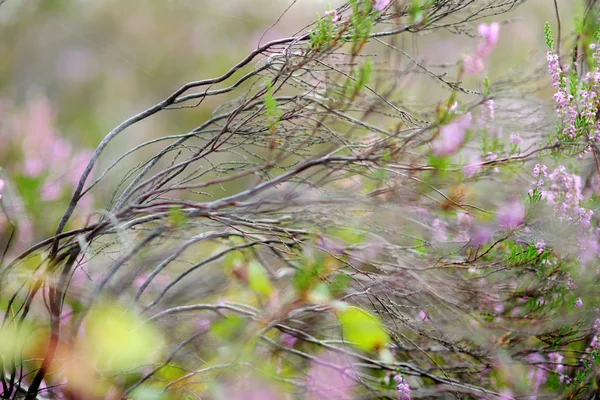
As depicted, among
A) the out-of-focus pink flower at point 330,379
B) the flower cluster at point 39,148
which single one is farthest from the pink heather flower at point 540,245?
the flower cluster at point 39,148

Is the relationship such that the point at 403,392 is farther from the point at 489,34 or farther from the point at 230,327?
the point at 489,34

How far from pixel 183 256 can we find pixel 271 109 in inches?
23.8

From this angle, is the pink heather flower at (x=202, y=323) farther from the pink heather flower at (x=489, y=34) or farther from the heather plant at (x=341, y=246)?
the pink heather flower at (x=489, y=34)

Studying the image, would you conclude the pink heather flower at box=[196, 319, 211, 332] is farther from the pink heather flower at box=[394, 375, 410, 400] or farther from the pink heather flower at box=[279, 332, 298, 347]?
the pink heather flower at box=[394, 375, 410, 400]

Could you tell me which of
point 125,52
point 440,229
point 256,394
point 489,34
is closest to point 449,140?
point 440,229

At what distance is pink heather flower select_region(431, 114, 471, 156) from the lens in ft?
3.06

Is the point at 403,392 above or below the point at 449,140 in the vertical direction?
below

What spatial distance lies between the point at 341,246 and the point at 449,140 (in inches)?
12.1

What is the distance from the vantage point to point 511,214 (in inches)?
51.2

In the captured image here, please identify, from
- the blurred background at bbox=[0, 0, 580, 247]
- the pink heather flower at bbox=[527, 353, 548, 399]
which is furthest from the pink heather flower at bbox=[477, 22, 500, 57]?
the blurred background at bbox=[0, 0, 580, 247]

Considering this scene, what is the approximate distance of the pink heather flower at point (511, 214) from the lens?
1265 millimetres

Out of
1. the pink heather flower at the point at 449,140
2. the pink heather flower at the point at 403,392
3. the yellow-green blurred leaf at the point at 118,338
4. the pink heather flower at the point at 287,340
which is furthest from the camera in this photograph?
the pink heather flower at the point at 287,340

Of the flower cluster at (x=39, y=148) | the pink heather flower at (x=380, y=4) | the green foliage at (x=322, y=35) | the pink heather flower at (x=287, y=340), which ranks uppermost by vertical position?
the flower cluster at (x=39, y=148)

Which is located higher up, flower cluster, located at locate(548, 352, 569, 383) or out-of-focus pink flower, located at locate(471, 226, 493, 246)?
out-of-focus pink flower, located at locate(471, 226, 493, 246)
